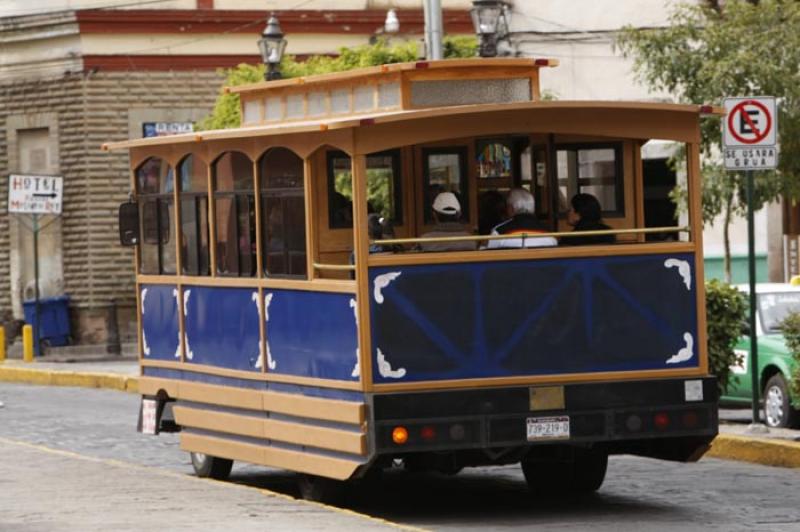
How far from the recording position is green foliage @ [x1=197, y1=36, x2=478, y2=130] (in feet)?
102

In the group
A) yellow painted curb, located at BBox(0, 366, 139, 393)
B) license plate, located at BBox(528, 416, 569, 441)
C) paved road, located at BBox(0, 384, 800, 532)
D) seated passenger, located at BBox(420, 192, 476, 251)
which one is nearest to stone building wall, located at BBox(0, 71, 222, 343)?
yellow painted curb, located at BBox(0, 366, 139, 393)

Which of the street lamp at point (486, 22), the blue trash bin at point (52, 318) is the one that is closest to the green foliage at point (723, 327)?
the street lamp at point (486, 22)

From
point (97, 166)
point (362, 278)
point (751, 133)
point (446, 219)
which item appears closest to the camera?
point (362, 278)

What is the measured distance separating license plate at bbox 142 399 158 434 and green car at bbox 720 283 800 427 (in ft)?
18.2

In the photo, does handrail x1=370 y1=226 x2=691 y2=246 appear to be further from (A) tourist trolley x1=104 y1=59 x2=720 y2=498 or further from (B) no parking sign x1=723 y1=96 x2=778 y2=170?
(B) no parking sign x1=723 y1=96 x2=778 y2=170

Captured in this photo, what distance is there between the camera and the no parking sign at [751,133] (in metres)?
17.9

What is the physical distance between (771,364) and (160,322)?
6414mm

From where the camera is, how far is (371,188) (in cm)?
1578

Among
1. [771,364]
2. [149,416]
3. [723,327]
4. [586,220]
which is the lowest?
[149,416]

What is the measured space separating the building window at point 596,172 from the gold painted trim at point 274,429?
8.62 ft

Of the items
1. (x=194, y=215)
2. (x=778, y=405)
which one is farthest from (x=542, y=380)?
(x=778, y=405)

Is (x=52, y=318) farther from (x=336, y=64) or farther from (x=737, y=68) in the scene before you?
(x=737, y=68)

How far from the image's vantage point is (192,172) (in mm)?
16141

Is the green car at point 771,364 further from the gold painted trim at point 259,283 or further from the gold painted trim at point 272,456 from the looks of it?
the gold painted trim at point 259,283
